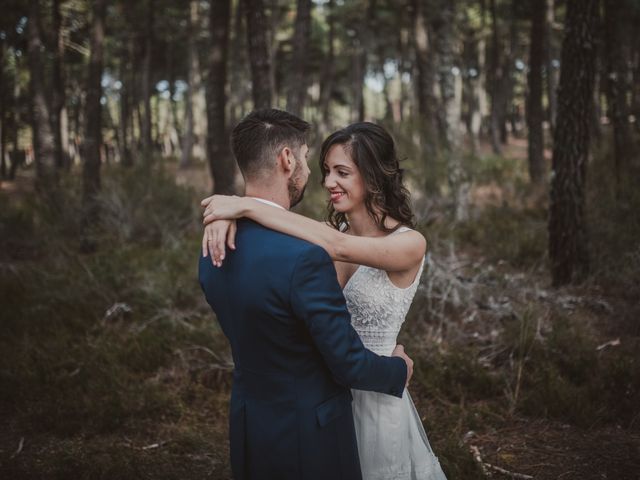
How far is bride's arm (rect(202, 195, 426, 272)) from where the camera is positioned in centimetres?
194

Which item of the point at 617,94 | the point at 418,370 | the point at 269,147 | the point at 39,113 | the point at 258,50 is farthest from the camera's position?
the point at 39,113

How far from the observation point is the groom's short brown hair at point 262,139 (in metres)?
2.03

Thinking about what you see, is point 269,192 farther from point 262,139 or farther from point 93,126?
point 93,126

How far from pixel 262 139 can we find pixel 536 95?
41.2 ft

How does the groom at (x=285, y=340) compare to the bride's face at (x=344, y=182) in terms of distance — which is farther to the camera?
the bride's face at (x=344, y=182)

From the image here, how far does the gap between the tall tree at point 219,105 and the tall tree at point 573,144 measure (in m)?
6.37

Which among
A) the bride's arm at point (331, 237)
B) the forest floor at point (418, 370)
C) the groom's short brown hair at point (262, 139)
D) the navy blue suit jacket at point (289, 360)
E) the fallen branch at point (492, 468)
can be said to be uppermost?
the groom's short brown hair at point (262, 139)

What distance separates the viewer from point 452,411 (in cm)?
444

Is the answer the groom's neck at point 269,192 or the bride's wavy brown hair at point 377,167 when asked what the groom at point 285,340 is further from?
the bride's wavy brown hair at point 377,167

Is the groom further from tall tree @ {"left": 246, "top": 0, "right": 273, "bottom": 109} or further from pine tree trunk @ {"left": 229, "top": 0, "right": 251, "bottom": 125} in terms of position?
pine tree trunk @ {"left": 229, "top": 0, "right": 251, "bottom": 125}

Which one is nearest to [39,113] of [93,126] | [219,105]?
[93,126]

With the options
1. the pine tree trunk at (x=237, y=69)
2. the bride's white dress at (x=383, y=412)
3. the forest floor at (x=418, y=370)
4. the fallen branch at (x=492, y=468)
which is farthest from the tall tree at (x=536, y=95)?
the pine tree trunk at (x=237, y=69)

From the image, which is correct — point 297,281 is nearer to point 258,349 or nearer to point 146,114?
point 258,349

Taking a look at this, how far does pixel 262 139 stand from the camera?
203 centimetres
